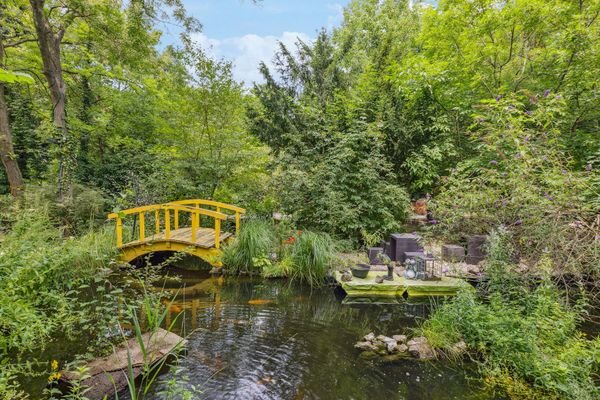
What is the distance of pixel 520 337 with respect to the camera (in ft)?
10.2

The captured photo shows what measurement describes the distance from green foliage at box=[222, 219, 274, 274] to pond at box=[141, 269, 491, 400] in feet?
2.51

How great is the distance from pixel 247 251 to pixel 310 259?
4.32 feet

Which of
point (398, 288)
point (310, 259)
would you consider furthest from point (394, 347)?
point (310, 259)

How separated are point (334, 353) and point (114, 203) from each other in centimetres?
721

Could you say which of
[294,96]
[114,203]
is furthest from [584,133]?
[114,203]

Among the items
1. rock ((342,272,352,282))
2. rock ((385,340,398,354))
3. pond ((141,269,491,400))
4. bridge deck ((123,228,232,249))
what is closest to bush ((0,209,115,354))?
pond ((141,269,491,400))

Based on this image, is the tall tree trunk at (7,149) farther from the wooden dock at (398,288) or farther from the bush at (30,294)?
the wooden dock at (398,288)

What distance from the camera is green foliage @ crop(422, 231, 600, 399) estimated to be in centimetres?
281

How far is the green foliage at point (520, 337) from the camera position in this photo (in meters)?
2.81

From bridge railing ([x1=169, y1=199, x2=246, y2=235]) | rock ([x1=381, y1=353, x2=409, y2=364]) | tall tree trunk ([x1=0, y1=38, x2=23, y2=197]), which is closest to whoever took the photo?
rock ([x1=381, y1=353, x2=409, y2=364])

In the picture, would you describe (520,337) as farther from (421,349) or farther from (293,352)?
(293,352)

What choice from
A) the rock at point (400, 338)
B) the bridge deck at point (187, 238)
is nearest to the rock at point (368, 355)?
the rock at point (400, 338)

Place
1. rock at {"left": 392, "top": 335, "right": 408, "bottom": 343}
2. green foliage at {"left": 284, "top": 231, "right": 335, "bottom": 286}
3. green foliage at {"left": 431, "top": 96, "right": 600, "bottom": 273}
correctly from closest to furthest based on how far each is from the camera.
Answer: green foliage at {"left": 431, "top": 96, "right": 600, "bottom": 273} < rock at {"left": 392, "top": 335, "right": 408, "bottom": 343} < green foliage at {"left": 284, "top": 231, "right": 335, "bottom": 286}

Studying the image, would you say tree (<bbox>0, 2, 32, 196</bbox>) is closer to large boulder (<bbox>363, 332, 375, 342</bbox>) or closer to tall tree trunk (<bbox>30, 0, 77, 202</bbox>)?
tall tree trunk (<bbox>30, 0, 77, 202</bbox>)
